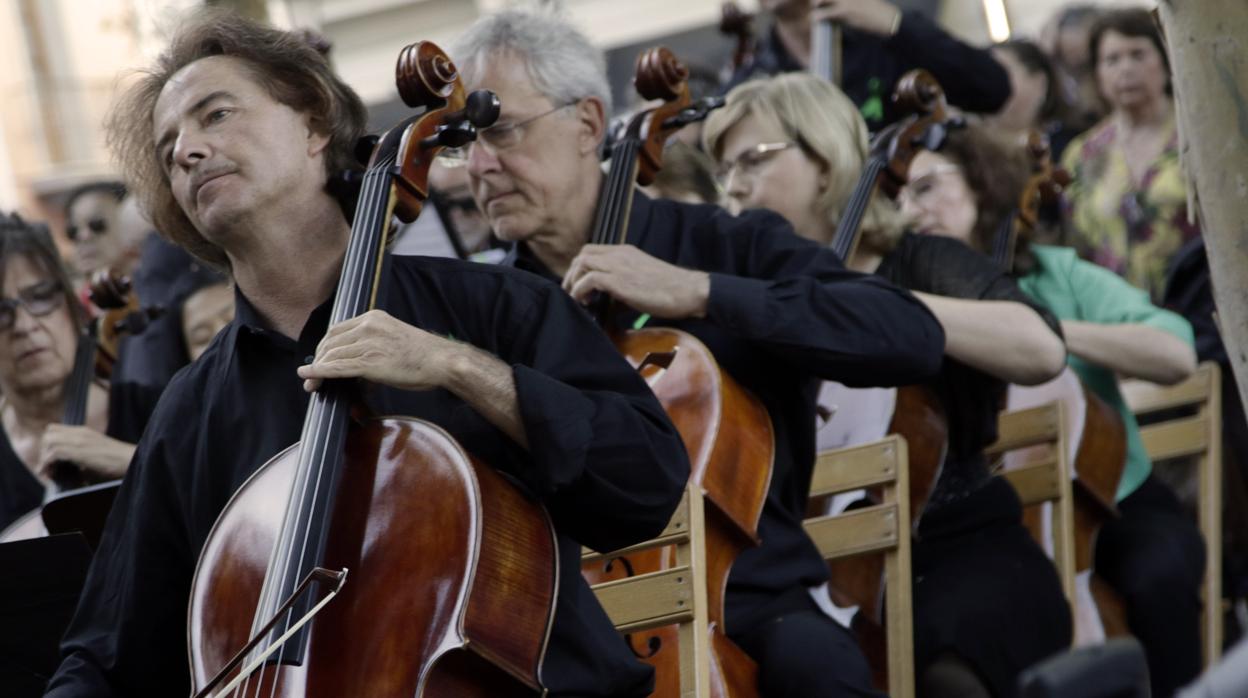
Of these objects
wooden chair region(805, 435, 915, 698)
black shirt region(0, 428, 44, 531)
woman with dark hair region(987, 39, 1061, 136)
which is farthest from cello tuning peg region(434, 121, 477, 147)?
woman with dark hair region(987, 39, 1061, 136)

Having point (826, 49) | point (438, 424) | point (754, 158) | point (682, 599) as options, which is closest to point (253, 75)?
point (438, 424)

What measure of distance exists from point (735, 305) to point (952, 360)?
0.77 m

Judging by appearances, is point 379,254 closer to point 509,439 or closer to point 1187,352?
point 509,439

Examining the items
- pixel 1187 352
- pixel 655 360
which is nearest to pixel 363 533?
pixel 655 360

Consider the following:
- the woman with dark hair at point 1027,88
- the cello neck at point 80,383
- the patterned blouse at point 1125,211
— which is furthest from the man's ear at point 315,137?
the woman with dark hair at point 1027,88

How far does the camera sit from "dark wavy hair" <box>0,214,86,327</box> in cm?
376

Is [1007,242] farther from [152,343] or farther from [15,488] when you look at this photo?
[15,488]

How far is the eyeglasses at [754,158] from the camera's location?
334 cm

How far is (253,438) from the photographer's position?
2.15 meters

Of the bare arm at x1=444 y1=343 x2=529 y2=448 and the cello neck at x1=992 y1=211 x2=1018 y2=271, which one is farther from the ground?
the bare arm at x1=444 y1=343 x2=529 y2=448

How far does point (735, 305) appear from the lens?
2674 mm

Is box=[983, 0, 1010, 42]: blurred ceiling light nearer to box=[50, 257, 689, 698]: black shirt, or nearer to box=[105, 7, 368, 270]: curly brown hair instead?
box=[105, 7, 368, 270]: curly brown hair

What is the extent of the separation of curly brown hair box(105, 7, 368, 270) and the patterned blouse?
9.10 feet

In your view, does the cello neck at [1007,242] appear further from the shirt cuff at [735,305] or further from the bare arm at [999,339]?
the shirt cuff at [735,305]
